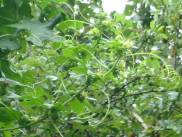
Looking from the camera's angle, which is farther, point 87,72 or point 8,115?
point 87,72

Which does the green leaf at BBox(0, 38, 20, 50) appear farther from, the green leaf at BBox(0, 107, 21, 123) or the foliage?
the green leaf at BBox(0, 107, 21, 123)

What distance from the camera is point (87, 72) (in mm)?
1249

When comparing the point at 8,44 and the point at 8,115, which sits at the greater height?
the point at 8,44

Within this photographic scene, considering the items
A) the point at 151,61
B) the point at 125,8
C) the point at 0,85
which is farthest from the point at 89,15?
the point at 0,85

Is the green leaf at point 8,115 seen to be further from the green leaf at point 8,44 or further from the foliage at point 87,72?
the green leaf at point 8,44

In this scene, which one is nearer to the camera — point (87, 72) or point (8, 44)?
point (8, 44)

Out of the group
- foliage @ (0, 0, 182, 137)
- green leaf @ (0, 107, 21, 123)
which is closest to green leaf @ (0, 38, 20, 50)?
foliage @ (0, 0, 182, 137)

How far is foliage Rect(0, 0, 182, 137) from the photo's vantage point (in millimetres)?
1116

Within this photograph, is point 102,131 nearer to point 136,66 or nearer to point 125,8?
point 136,66

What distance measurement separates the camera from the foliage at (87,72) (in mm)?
1116

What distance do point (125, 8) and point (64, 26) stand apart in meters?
1.24

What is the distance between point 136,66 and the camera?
1.68 meters

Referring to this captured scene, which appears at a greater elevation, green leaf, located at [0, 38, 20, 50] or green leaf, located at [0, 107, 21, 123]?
Result: green leaf, located at [0, 38, 20, 50]

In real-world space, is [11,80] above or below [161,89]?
above
